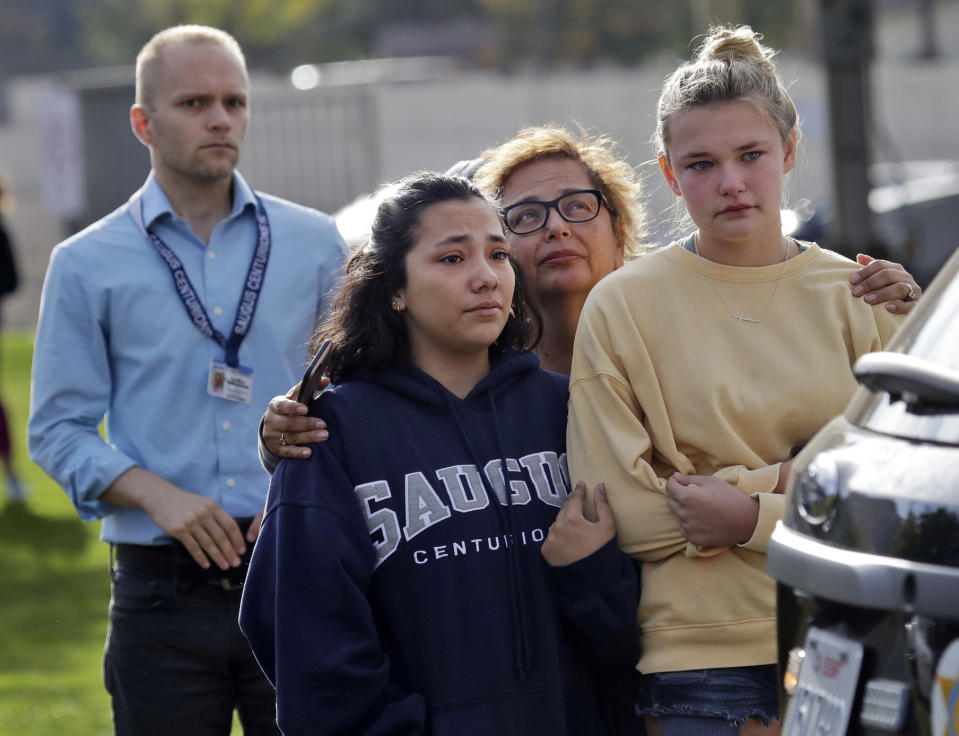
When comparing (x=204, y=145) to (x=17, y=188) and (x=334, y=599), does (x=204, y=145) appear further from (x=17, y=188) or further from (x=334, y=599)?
(x=17, y=188)

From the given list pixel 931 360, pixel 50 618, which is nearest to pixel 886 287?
pixel 931 360

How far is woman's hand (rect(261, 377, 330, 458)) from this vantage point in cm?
286

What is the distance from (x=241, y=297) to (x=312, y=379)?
1058mm

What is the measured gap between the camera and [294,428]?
2.88 metres

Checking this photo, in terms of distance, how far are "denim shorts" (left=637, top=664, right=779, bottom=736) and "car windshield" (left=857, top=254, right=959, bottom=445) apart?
0.72m

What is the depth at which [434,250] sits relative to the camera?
3.00m

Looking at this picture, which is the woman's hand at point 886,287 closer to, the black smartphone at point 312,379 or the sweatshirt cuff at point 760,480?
the sweatshirt cuff at point 760,480

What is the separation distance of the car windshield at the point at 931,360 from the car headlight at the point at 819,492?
9 centimetres

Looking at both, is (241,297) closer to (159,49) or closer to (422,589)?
(159,49)

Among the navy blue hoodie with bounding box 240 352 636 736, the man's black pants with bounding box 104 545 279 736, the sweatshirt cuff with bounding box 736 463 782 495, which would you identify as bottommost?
the man's black pants with bounding box 104 545 279 736

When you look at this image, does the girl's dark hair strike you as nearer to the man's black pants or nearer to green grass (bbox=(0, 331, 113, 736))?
the man's black pants

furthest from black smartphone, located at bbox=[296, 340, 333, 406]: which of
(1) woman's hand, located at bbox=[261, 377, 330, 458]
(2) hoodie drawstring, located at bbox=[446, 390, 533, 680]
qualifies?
(2) hoodie drawstring, located at bbox=[446, 390, 533, 680]

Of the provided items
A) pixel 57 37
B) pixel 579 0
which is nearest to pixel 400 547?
pixel 579 0

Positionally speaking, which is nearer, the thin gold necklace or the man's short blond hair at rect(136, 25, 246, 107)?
the thin gold necklace
